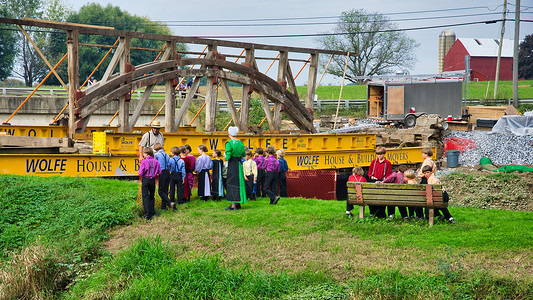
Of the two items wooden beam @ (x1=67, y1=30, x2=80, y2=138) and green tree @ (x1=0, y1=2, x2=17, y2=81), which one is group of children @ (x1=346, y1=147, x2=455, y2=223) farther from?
green tree @ (x1=0, y1=2, x2=17, y2=81)

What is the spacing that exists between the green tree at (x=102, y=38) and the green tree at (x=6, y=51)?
16.7ft

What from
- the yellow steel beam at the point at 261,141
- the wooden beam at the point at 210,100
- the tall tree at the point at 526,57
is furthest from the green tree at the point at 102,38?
the yellow steel beam at the point at 261,141

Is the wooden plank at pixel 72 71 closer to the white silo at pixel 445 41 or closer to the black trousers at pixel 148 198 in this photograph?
the black trousers at pixel 148 198

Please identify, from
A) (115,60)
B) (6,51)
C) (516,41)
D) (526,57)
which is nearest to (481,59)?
(526,57)

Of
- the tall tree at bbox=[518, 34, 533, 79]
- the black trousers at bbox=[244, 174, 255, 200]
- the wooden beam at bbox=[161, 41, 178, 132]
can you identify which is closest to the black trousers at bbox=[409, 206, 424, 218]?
the black trousers at bbox=[244, 174, 255, 200]

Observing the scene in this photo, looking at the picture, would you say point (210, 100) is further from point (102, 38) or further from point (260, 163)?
point (102, 38)

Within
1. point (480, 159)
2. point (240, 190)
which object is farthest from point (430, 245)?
point (480, 159)

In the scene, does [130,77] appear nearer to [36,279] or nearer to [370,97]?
[36,279]

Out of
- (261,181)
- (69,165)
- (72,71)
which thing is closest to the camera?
(261,181)

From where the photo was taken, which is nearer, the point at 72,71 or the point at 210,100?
the point at 72,71

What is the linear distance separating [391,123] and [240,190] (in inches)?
843

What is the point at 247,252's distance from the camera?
923 centimetres

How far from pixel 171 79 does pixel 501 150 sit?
16257mm

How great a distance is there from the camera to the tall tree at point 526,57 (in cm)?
5997
